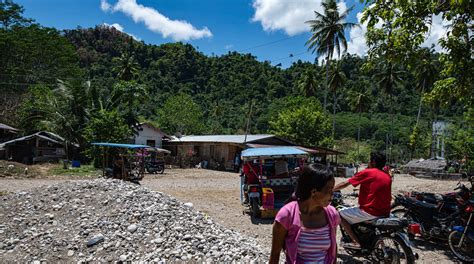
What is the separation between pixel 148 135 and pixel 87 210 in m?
30.4

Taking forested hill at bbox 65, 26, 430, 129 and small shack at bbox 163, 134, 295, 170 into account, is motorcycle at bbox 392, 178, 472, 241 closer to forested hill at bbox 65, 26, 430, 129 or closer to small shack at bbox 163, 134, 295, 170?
small shack at bbox 163, 134, 295, 170

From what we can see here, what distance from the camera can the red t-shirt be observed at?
213 inches

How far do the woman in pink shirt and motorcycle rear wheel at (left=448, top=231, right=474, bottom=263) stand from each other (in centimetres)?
493

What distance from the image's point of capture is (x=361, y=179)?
5.48 metres

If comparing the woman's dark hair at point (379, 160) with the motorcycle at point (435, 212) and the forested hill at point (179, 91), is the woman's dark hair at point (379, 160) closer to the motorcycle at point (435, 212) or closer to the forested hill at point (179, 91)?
the motorcycle at point (435, 212)

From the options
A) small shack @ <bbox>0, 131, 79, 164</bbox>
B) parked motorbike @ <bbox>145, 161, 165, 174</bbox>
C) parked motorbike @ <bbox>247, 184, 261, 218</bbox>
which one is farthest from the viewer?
small shack @ <bbox>0, 131, 79, 164</bbox>

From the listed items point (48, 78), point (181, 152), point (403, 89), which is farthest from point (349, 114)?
point (48, 78)

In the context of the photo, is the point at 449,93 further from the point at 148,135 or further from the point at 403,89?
the point at 403,89

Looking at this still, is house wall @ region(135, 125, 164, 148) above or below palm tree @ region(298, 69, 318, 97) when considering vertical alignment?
below

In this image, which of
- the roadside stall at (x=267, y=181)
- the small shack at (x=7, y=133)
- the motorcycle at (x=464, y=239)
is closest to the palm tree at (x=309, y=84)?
the small shack at (x=7, y=133)

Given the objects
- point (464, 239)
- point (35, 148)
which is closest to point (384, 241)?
point (464, 239)

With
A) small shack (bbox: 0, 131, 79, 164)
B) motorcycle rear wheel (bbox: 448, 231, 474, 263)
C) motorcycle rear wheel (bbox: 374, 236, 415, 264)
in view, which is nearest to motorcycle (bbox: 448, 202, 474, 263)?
motorcycle rear wheel (bbox: 448, 231, 474, 263)

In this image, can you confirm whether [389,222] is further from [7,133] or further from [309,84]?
[309,84]

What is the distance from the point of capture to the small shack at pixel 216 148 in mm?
31375
